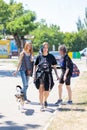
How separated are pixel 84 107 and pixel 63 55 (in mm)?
1660

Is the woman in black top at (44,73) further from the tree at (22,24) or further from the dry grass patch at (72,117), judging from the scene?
the tree at (22,24)

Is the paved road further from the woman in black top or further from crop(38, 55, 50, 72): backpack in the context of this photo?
crop(38, 55, 50, 72): backpack

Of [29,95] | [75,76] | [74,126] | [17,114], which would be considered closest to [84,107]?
[17,114]

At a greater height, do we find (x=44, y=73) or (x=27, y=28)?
(x=27, y=28)

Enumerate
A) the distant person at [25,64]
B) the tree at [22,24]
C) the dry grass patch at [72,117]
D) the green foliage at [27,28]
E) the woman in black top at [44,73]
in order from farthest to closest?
1. the tree at [22,24]
2. the green foliage at [27,28]
3. the distant person at [25,64]
4. the woman in black top at [44,73]
5. the dry grass patch at [72,117]

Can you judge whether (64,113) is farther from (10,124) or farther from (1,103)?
(1,103)

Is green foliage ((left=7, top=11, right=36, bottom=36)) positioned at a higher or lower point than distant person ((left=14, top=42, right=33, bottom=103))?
higher

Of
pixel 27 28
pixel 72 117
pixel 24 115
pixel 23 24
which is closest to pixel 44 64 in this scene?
pixel 24 115

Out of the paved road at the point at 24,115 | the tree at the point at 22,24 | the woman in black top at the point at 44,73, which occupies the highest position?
the tree at the point at 22,24

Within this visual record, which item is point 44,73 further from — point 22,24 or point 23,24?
point 23,24

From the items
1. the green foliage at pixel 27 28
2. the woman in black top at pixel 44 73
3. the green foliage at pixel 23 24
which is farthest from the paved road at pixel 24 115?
the green foliage at pixel 23 24

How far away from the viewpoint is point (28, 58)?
41.6 ft

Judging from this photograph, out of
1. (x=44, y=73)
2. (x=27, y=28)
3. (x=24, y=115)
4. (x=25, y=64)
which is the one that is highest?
(x=27, y=28)

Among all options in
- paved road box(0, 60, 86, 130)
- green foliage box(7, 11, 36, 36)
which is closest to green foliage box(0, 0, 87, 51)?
green foliage box(7, 11, 36, 36)
